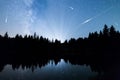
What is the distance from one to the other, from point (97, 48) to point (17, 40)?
205ft

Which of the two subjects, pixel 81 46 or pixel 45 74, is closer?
pixel 45 74

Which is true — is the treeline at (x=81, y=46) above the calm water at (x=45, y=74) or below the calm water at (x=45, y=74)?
above

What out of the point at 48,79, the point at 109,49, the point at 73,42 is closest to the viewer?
the point at 48,79

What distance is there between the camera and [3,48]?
383 feet

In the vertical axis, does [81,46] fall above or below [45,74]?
above

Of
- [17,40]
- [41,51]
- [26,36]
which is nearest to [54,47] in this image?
[41,51]

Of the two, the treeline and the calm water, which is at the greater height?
the treeline

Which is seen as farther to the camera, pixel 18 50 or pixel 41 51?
pixel 41 51

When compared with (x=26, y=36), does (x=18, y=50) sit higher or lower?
lower

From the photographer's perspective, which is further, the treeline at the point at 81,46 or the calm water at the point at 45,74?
→ the treeline at the point at 81,46

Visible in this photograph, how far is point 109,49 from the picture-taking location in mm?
105062

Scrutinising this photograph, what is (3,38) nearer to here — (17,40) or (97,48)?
(17,40)

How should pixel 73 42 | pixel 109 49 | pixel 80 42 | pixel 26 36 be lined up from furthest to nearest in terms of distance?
pixel 73 42, pixel 80 42, pixel 26 36, pixel 109 49

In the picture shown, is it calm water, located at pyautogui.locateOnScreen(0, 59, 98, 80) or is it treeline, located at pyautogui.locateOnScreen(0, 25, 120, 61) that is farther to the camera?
treeline, located at pyautogui.locateOnScreen(0, 25, 120, 61)
